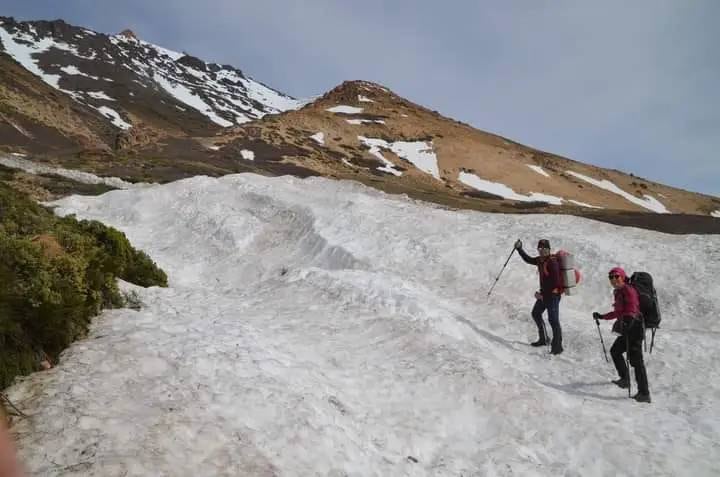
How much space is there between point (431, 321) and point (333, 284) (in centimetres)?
372

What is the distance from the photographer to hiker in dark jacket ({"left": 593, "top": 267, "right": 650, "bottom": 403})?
10.1 metres

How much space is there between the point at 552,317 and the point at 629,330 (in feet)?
8.16

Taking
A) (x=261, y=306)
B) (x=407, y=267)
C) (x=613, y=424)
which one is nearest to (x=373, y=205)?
(x=407, y=267)

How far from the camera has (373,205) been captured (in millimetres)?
25828

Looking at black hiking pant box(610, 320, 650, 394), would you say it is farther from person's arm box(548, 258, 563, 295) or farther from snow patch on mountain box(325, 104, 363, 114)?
snow patch on mountain box(325, 104, 363, 114)

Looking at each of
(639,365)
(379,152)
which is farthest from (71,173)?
(379,152)

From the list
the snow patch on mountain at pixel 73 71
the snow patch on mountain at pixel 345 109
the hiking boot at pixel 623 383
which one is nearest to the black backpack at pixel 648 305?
the hiking boot at pixel 623 383

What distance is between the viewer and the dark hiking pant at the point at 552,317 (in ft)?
41.0

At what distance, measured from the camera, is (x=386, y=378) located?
10203 millimetres

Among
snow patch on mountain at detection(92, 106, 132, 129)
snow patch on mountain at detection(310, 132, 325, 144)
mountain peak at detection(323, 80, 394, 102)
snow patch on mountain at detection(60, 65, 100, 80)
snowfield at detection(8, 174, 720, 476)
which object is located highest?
mountain peak at detection(323, 80, 394, 102)

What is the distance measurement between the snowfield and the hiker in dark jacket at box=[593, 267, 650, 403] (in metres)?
0.47

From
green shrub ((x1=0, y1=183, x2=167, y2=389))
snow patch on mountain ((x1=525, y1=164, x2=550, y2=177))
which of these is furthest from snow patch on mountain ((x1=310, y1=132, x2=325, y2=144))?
green shrub ((x1=0, y1=183, x2=167, y2=389))

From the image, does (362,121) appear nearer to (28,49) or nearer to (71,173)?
(71,173)

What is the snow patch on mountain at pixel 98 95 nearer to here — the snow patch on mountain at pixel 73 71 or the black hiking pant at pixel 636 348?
the snow patch on mountain at pixel 73 71
